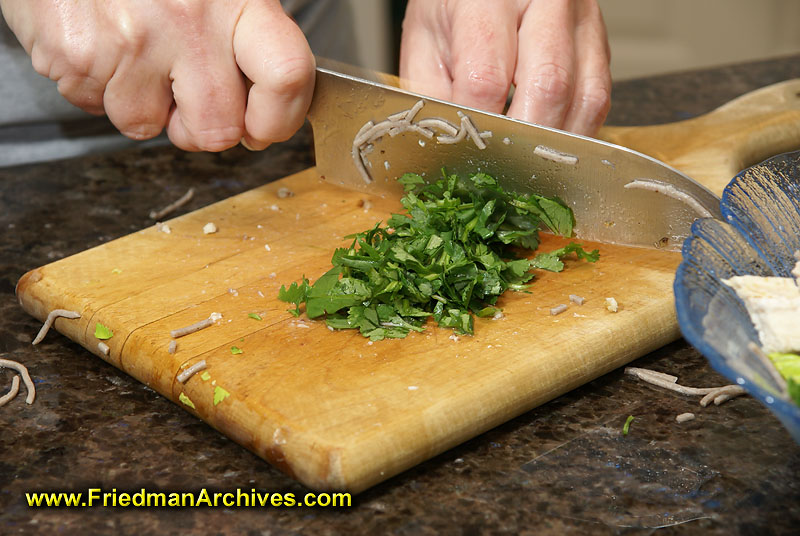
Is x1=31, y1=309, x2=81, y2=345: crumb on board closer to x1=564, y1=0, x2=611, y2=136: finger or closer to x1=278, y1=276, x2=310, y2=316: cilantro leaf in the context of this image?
x1=278, y1=276, x2=310, y2=316: cilantro leaf

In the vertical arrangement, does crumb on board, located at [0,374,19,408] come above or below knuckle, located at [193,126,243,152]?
below

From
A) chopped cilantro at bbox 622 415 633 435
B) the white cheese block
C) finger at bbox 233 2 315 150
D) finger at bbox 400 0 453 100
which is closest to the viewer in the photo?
the white cheese block

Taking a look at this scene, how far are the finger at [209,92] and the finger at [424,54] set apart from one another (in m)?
0.41

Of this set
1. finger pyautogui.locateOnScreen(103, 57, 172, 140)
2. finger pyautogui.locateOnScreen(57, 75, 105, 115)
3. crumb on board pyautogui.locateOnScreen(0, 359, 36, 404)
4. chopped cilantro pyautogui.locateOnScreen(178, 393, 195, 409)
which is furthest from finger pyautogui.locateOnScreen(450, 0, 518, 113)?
crumb on board pyautogui.locateOnScreen(0, 359, 36, 404)

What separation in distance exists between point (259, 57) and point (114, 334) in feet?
1.70

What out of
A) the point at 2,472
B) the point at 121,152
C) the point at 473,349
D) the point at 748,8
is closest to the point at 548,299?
the point at 473,349

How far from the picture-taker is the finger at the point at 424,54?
178cm

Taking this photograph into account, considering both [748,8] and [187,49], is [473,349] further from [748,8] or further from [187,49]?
[748,8]

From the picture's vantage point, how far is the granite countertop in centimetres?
96

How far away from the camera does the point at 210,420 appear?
1.13 meters

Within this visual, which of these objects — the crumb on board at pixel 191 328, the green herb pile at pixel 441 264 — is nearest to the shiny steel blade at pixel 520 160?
the green herb pile at pixel 441 264

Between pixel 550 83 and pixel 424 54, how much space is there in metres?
0.35

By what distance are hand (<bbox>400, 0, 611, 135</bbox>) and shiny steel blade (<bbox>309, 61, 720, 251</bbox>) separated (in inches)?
4.9

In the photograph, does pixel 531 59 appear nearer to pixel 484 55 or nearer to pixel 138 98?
pixel 484 55
